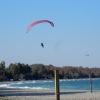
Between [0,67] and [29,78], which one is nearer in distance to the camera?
[0,67]

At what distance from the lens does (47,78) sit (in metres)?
134

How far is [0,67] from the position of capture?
4751 inches

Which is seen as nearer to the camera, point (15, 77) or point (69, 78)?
point (15, 77)

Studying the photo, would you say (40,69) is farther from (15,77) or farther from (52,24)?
(52,24)

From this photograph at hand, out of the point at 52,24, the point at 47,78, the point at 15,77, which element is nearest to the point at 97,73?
the point at 47,78

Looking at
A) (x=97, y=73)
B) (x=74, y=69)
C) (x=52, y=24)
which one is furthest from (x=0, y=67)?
(x=52, y=24)

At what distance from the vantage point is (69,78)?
144 m

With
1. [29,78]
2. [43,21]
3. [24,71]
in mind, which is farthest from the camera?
[29,78]

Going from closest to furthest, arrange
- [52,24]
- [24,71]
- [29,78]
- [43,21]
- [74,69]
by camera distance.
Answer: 1. [43,21]
2. [52,24]
3. [74,69]
4. [24,71]
5. [29,78]

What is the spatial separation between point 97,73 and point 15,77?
2775cm

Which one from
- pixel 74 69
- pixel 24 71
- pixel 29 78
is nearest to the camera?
pixel 74 69

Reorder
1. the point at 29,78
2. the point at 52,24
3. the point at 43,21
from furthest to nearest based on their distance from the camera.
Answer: the point at 29,78
the point at 52,24
the point at 43,21

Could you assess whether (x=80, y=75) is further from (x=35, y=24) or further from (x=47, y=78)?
(x=35, y=24)

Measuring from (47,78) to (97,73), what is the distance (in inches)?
724
